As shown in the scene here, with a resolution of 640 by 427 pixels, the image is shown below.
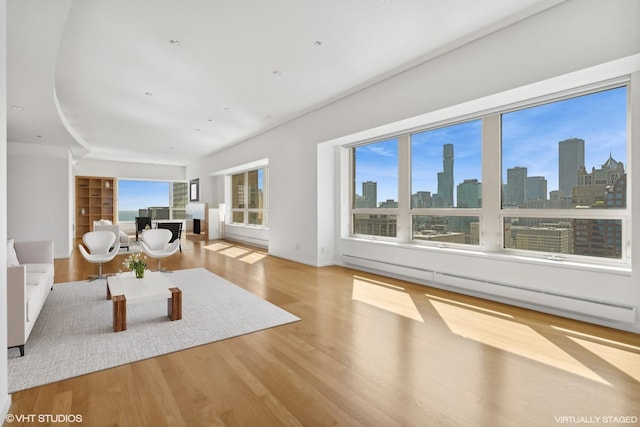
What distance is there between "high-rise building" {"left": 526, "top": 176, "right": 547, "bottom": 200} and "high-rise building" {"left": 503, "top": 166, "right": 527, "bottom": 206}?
0.18 feet

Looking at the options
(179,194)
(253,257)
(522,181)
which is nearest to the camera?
(522,181)

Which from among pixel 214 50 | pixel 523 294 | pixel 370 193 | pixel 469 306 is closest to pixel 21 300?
pixel 214 50

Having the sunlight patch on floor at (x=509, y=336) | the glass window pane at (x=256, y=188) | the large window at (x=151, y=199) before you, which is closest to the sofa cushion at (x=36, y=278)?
the sunlight patch on floor at (x=509, y=336)

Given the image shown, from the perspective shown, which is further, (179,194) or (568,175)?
(179,194)

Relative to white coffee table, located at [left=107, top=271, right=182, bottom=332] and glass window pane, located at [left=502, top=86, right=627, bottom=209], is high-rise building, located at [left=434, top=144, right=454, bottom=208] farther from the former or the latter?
white coffee table, located at [left=107, top=271, right=182, bottom=332]

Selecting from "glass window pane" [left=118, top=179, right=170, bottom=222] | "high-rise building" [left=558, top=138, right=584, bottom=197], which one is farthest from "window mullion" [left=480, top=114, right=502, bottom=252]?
"glass window pane" [left=118, top=179, right=170, bottom=222]

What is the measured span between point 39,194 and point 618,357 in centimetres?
1043

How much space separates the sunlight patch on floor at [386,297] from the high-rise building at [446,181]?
1.48 meters

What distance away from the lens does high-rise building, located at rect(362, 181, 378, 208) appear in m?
6.04

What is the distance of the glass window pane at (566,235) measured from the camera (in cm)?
336

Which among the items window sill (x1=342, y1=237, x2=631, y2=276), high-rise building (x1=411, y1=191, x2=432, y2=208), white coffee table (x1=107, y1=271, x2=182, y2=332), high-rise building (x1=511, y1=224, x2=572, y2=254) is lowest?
white coffee table (x1=107, y1=271, x2=182, y2=332)

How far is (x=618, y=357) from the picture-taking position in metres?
2.54

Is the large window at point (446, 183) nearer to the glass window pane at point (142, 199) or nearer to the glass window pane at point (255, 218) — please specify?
the glass window pane at point (255, 218)

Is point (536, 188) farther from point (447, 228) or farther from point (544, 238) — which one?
point (447, 228)
